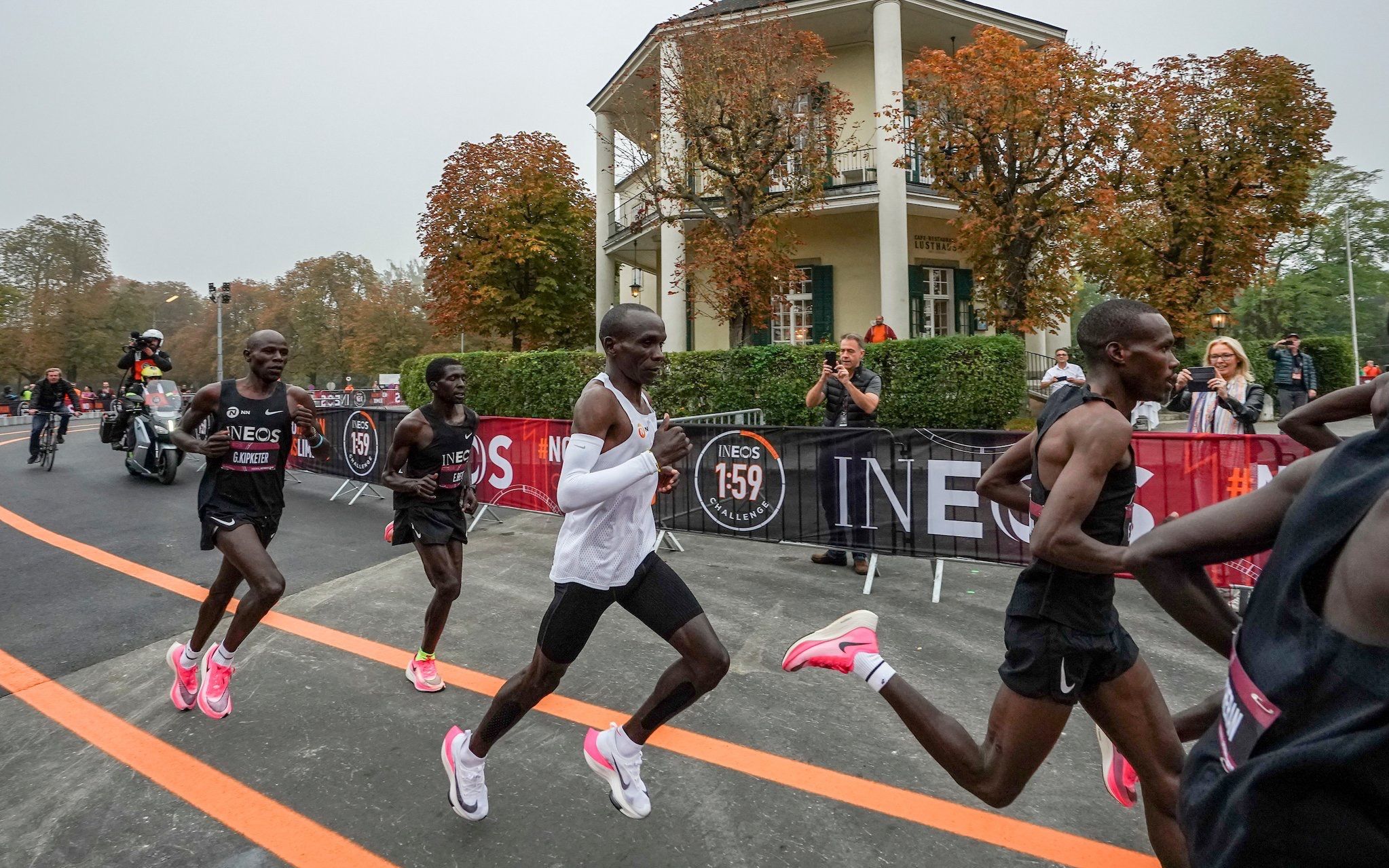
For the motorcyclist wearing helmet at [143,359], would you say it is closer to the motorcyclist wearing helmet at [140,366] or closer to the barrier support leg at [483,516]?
the motorcyclist wearing helmet at [140,366]

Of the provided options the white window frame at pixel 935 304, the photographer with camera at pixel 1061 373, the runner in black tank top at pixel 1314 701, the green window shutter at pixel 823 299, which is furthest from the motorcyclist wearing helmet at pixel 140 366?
the white window frame at pixel 935 304

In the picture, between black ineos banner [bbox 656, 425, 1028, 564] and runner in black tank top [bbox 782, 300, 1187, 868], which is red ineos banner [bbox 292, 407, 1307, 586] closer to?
black ineos banner [bbox 656, 425, 1028, 564]

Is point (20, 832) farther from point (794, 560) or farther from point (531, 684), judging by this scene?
point (794, 560)

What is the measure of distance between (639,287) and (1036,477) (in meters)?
21.9

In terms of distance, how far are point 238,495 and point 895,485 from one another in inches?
189

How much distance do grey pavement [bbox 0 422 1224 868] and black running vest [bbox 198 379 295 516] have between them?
40.6 inches

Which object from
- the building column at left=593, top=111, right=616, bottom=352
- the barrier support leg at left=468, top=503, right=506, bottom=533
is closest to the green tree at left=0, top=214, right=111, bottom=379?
the building column at left=593, top=111, right=616, bottom=352

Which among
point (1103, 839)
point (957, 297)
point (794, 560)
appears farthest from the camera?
point (957, 297)

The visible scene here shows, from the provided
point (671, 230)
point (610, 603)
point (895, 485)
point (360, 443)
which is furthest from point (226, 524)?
point (671, 230)

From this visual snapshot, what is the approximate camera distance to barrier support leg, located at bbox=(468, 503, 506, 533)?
880 centimetres

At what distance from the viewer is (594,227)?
94.5 ft

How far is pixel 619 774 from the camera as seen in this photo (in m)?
2.82

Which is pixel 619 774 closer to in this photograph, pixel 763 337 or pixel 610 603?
pixel 610 603

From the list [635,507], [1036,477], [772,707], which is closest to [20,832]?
[635,507]
